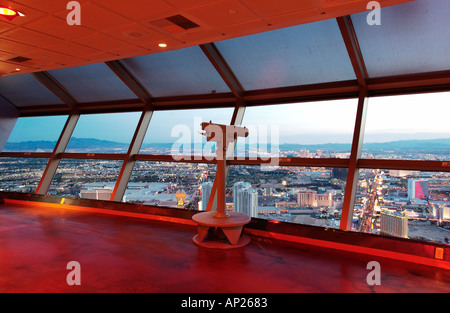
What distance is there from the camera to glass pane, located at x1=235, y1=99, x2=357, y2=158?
421cm

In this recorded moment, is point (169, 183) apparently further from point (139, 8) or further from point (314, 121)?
point (139, 8)

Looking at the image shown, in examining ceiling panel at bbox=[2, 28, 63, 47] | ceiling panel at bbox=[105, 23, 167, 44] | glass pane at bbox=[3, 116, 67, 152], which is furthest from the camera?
glass pane at bbox=[3, 116, 67, 152]

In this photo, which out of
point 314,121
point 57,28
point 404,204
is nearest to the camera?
point 57,28

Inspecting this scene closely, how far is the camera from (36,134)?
721 centimetres

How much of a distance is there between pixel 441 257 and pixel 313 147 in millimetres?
2163

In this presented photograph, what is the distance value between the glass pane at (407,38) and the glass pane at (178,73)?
2.31 meters

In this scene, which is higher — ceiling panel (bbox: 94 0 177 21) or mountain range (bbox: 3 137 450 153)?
ceiling panel (bbox: 94 0 177 21)

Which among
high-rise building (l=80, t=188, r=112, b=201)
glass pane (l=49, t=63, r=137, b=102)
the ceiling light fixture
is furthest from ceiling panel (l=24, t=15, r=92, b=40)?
high-rise building (l=80, t=188, r=112, b=201)

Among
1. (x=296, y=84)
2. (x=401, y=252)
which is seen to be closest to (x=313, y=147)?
(x=296, y=84)

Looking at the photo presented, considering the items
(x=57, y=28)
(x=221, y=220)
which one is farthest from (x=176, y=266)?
(x=57, y=28)

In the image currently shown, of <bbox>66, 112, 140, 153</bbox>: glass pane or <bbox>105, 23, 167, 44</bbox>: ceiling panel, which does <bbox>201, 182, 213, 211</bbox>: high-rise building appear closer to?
<bbox>66, 112, 140, 153</bbox>: glass pane

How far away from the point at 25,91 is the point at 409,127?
7968mm

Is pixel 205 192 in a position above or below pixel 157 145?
below
